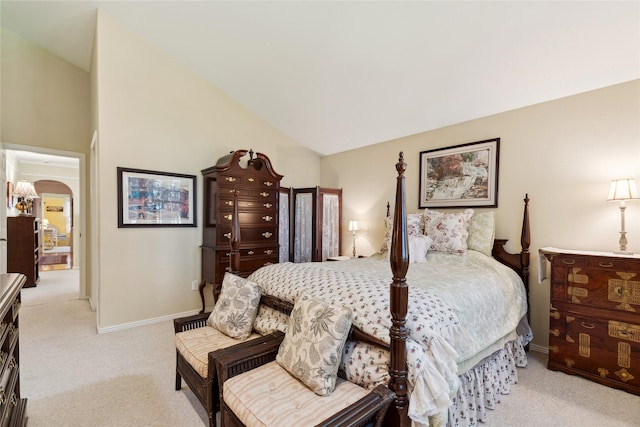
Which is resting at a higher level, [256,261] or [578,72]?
[578,72]

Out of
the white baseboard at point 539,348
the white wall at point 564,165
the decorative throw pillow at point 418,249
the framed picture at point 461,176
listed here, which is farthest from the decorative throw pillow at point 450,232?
the white baseboard at point 539,348

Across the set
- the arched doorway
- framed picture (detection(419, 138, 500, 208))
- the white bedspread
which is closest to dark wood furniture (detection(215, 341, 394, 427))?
the white bedspread

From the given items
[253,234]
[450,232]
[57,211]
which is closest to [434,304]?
[450,232]

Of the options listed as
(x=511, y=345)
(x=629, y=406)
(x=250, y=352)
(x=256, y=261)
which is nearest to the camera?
(x=250, y=352)

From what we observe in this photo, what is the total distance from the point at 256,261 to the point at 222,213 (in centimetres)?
78

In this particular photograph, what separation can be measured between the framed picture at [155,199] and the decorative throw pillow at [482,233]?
338 cm

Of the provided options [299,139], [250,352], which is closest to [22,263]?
[299,139]

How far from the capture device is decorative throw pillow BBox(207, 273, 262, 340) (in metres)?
1.99

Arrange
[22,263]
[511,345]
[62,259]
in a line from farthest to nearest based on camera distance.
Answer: [62,259] < [22,263] < [511,345]

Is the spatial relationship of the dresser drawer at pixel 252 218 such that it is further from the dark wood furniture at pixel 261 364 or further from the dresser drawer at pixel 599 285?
the dresser drawer at pixel 599 285

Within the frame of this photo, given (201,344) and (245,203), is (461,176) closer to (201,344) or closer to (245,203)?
(245,203)

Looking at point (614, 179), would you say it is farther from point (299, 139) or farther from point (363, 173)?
point (299, 139)

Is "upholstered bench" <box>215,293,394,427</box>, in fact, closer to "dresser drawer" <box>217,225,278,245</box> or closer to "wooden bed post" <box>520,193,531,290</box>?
"dresser drawer" <box>217,225,278,245</box>

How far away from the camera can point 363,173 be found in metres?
4.57
